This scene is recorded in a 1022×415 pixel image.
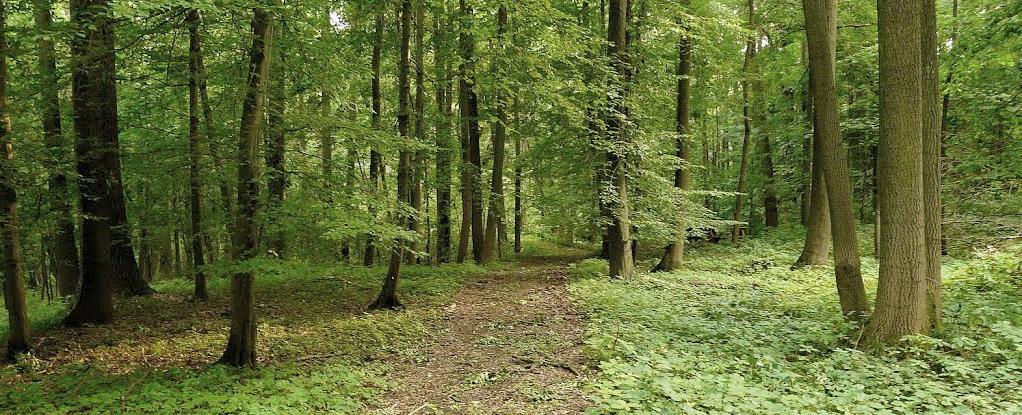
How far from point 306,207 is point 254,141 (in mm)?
966

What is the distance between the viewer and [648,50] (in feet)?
49.0

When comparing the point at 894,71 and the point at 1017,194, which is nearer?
the point at 894,71

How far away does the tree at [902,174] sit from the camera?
592 cm

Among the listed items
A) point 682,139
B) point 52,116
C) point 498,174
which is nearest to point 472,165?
point 498,174

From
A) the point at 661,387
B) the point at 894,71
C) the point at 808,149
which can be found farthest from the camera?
the point at 808,149

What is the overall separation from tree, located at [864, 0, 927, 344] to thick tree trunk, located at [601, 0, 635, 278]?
5861 mm

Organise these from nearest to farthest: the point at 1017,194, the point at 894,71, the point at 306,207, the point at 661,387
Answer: the point at 661,387 < the point at 894,71 < the point at 306,207 < the point at 1017,194

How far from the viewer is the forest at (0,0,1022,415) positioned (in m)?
5.42

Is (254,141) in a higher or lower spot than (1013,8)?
lower

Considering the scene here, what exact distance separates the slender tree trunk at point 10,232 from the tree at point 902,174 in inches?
381

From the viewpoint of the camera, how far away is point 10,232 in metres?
5.93

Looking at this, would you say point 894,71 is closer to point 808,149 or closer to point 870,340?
point 870,340

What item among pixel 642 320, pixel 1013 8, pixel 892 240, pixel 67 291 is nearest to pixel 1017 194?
pixel 1013 8

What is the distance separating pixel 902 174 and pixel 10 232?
33.6 feet
